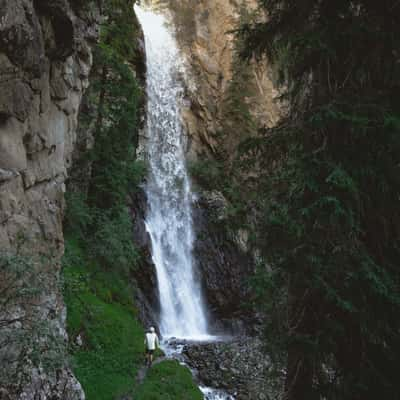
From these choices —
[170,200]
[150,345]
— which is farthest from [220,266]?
[150,345]

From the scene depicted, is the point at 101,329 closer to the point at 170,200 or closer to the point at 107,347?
the point at 107,347

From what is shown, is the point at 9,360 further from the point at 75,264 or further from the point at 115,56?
the point at 115,56

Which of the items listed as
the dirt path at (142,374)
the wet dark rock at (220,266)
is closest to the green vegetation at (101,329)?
the dirt path at (142,374)

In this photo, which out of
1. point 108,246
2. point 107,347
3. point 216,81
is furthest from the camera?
point 216,81

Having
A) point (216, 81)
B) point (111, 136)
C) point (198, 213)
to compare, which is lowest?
point (198, 213)

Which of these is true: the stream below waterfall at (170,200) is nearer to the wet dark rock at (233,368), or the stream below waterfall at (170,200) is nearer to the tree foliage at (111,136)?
the wet dark rock at (233,368)

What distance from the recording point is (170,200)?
77.0 feet

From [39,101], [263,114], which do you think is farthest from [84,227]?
[263,114]

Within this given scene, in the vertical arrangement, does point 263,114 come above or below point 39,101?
above

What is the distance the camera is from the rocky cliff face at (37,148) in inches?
292

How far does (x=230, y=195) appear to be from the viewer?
2603 cm

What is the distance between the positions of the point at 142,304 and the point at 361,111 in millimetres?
15252

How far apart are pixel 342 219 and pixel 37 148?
8.33m

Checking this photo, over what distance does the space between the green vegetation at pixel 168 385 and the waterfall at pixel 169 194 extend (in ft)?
17.1
